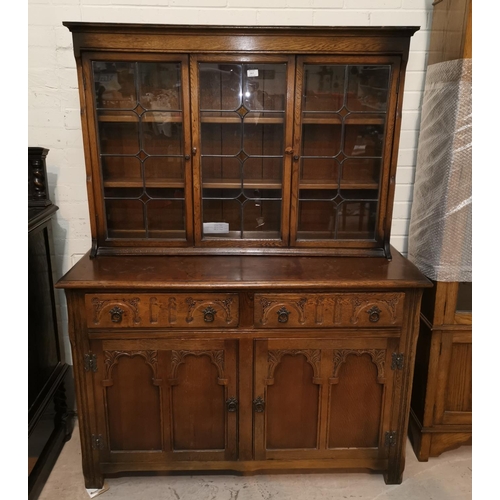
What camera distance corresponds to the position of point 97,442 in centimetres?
188

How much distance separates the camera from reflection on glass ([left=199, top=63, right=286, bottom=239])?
186 centimetres

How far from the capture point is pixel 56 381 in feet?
7.00

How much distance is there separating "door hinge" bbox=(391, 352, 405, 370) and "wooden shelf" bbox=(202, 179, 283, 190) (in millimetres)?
837

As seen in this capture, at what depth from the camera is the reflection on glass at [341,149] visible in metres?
1.87

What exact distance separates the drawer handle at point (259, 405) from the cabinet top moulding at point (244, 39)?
139 centimetres

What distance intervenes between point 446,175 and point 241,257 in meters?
0.90

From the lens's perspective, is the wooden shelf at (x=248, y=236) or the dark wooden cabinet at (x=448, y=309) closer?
the dark wooden cabinet at (x=448, y=309)

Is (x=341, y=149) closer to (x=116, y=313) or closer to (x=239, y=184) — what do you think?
(x=239, y=184)

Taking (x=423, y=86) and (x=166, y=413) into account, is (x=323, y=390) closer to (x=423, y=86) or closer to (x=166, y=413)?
(x=166, y=413)

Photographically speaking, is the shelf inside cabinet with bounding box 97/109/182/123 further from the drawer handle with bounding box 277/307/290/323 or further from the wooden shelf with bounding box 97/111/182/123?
the drawer handle with bounding box 277/307/290/323

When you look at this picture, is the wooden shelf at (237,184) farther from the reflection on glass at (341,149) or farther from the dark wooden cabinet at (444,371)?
the dark wooden cabinet at (444,371)

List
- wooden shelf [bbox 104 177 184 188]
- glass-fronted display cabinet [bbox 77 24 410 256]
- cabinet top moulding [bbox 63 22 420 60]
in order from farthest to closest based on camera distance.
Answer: wooden shelf [bbox 104 177 184 188]
glass-fronted display cabinet [bbox 77 24 410 256]
cabinet top moulding [bbox 63 22 420 60]

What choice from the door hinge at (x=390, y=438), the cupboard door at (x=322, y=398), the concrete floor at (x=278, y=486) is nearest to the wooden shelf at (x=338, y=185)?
Answer: the cupboard door at (x=322, y=398)

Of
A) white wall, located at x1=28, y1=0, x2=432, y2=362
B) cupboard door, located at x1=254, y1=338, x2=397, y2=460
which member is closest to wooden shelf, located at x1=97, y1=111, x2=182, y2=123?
white wall, located at x1=28, y1=0, x2=432, y2=362
